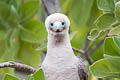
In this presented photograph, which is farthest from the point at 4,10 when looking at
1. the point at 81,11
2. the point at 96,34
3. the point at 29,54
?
the point at 96,34

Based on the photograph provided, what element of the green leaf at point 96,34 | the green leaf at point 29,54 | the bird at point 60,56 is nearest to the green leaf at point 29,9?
the green leaf at point 29,54

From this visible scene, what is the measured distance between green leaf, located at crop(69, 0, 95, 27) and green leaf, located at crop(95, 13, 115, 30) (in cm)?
63

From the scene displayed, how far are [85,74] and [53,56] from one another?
206 millimetres

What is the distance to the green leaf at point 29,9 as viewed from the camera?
2.13m

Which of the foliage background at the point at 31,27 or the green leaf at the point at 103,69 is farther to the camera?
the foliage background at the point at 31,27

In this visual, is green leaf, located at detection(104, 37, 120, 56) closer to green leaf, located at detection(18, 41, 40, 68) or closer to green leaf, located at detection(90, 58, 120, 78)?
green leaf, located at detection(90, 58, 120, 78)

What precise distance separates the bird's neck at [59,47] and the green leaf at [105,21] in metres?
0.32

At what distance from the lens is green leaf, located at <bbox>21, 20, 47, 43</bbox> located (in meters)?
2.10

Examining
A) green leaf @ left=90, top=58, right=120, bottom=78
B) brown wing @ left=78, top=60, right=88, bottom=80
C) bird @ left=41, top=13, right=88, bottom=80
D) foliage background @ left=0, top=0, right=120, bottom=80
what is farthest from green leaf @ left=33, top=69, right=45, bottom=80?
foliage background @ left=0, top=0, right=120, bottom=80

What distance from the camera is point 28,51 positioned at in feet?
7.09

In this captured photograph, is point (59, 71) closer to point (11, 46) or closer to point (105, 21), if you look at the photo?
point (105, 21)

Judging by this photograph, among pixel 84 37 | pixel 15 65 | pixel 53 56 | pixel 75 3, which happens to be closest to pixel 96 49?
pixel 84 37

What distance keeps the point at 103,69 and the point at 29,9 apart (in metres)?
0.95

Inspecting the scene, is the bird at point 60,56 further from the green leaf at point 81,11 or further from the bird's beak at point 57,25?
the green leaf at point 81,11
